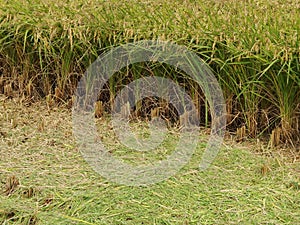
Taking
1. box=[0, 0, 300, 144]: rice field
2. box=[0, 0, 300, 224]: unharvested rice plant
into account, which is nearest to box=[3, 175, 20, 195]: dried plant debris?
box=[0, 0, 300, 224]: unharvested rice plant

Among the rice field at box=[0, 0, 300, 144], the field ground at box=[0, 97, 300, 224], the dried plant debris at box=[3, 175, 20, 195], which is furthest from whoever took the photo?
the rice field at box=[0, 0, 300, 144]

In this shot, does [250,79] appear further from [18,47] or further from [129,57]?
[18,47]

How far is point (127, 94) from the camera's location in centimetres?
250

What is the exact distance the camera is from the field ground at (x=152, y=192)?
178 centimetres

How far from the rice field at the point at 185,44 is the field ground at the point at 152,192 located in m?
0.17

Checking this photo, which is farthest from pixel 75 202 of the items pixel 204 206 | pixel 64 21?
pixel 64 21

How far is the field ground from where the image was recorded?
70.0 inches

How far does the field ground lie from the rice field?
0.57 feet

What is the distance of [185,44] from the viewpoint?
2.29 meters

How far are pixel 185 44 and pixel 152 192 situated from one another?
68cm

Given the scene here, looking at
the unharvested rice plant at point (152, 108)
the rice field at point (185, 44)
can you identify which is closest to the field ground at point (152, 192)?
the unharvested rice plant at point (152, 108)

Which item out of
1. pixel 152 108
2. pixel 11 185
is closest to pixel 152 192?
pixel 11 185

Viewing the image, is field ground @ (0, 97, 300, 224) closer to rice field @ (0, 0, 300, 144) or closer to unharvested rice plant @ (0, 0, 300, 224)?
unharvested rice plant @ (0, 0, 300, 224)

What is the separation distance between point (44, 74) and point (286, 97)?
3.69ft
